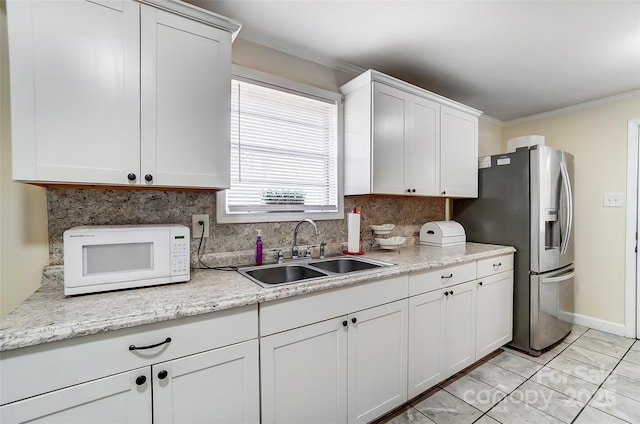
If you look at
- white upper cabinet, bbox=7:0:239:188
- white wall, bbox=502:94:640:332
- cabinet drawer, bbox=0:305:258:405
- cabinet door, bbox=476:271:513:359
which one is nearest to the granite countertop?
cabinet drawer, bbox=0:305:258:405

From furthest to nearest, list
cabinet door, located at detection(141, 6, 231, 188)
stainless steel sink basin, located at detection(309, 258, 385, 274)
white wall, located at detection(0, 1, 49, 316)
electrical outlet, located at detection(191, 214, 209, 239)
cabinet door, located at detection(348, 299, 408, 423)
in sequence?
stainless steel sink basin, located at detection(309, 258, 385, 274) → electrical outlet, located at detection(191, 214, 209, 239) → cabinet door, located at detection(348, 299, 408, 423) → cabinet door, located at detection(141, 6, 231, 188) → white wall, located at detection(0, 1, 49, 316)

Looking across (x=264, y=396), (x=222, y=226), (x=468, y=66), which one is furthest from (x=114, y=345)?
(x=468, y=66)

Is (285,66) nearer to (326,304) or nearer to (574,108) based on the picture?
(326,304)

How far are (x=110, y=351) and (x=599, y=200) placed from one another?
426 centimetres

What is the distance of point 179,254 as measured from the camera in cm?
134

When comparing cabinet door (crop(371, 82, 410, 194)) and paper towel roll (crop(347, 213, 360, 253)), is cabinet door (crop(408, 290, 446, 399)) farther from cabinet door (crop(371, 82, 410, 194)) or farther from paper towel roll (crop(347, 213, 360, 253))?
cabinet door (crop(371, 82, 410, 194))

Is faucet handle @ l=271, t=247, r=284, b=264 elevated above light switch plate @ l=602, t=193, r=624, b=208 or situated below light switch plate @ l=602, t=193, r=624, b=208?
below

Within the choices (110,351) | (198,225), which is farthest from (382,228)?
(110,351)

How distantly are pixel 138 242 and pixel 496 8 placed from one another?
7.47 feet

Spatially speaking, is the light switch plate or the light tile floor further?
the light switch plate

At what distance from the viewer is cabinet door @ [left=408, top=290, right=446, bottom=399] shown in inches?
71.2

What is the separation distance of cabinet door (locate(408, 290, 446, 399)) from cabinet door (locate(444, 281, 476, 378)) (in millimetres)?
73

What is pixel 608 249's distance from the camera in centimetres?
294

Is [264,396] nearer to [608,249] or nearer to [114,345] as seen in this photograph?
[114,345]
